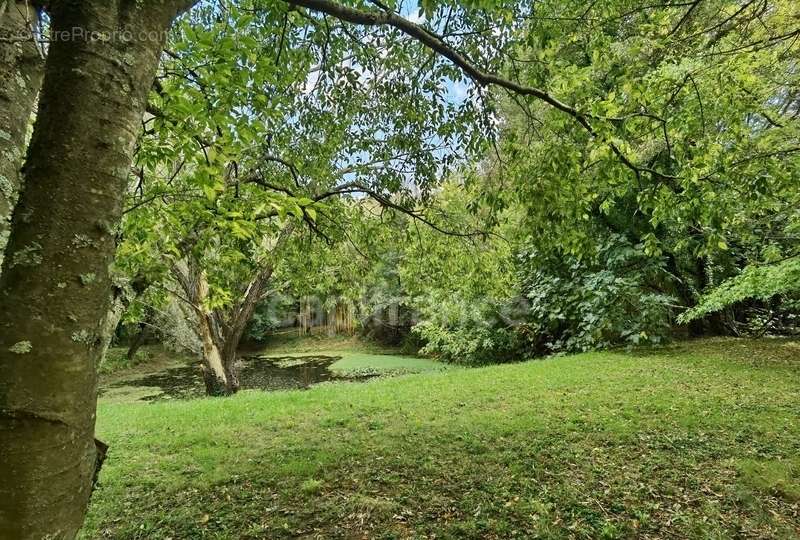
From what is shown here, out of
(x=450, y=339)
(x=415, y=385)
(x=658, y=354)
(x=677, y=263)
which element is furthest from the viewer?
(x=450, y=339)

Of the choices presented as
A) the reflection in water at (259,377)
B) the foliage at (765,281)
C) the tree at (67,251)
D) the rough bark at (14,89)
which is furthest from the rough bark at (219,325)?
the foliage at (765,281)

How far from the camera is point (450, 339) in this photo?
12656 mm

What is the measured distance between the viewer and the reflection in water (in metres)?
11.0

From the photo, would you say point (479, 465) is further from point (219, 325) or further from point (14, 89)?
point (219, 325)

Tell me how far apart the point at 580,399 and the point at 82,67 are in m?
5.77

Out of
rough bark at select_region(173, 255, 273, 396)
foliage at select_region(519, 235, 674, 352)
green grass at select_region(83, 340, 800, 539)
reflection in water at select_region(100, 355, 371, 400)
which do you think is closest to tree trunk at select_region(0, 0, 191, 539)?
green grass at select_region(83, 340, 800, 539)

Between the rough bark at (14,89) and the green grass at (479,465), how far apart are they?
90.9 inches

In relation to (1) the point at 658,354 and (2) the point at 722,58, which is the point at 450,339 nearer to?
(1) the point at 658,354

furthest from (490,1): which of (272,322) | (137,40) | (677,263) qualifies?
(272,322)

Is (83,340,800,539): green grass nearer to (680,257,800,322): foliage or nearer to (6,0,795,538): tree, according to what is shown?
(680,257,800,322): foliage

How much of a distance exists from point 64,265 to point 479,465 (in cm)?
337

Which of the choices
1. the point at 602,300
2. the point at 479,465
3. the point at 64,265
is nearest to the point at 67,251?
the point at 64,265

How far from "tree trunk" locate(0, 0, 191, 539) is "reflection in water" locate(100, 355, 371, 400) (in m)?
9.88

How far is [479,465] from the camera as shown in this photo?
3.60m
